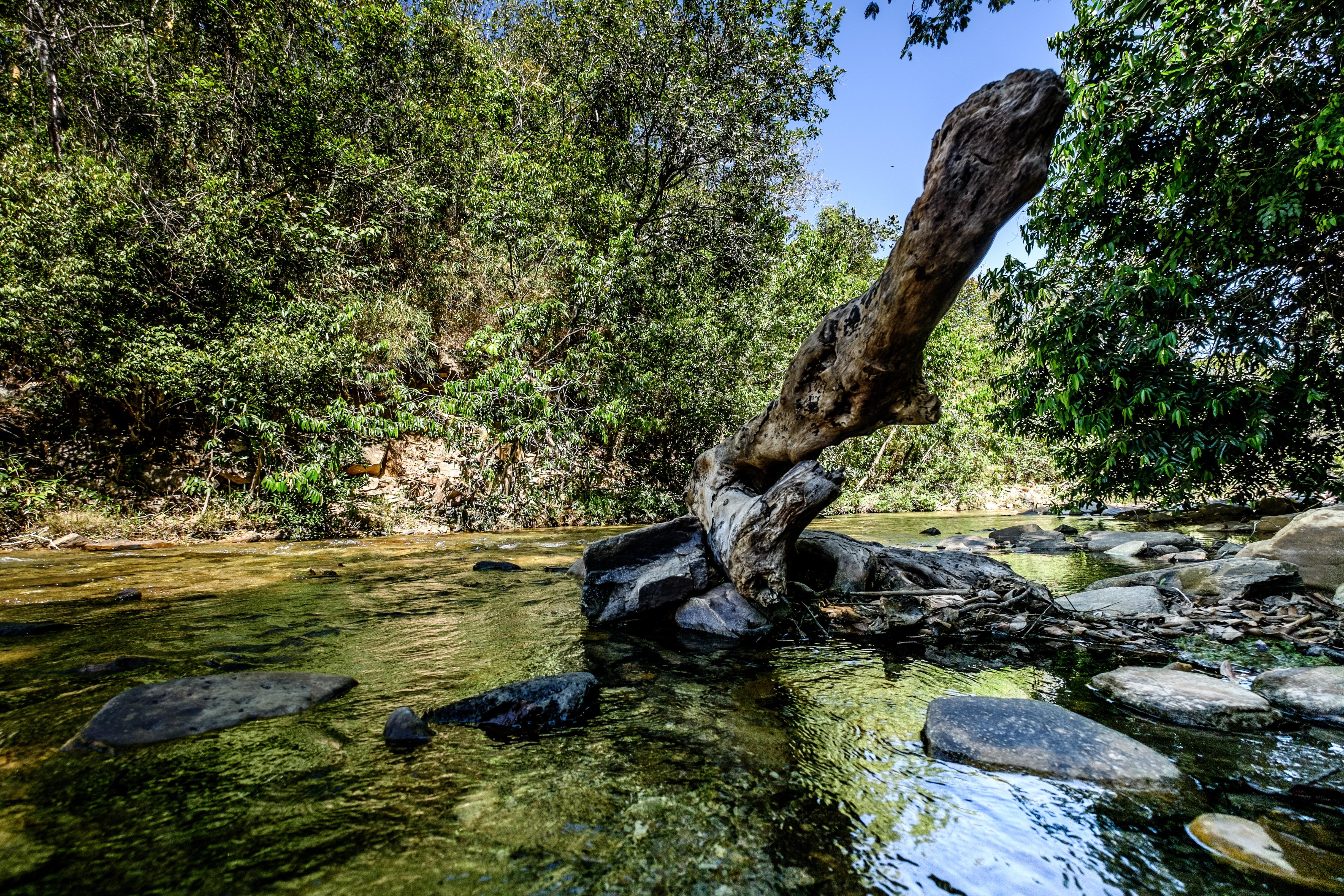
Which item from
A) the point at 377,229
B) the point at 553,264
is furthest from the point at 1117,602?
the point at 377,229

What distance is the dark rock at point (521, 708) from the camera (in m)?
2.51

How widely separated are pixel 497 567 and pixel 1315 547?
8.26 m

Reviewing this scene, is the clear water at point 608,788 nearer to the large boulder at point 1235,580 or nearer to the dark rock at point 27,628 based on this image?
the dark rock at point 27,628

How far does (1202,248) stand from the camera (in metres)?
4.81

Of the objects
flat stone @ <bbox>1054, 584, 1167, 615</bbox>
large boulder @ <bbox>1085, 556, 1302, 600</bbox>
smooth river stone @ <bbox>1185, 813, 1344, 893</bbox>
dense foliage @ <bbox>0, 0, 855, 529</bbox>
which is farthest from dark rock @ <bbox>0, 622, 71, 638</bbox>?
large boulder @ <bbox>1085, 556, 1302, 600</bbox>

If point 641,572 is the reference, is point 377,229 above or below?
above

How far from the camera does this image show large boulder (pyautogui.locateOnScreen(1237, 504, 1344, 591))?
457 centimetres

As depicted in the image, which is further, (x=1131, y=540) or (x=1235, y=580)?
(x=1131, y=540)

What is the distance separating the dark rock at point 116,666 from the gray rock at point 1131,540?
11451mm

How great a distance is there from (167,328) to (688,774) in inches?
433

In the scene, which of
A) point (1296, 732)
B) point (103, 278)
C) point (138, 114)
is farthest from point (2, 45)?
point (1296, 732)

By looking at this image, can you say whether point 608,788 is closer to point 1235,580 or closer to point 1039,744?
point 1039,744

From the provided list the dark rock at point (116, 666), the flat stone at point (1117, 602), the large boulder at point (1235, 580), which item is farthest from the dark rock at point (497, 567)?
the large boulder at point (1235, 580)

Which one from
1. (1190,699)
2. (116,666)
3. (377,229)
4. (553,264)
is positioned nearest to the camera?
(1190,699)
